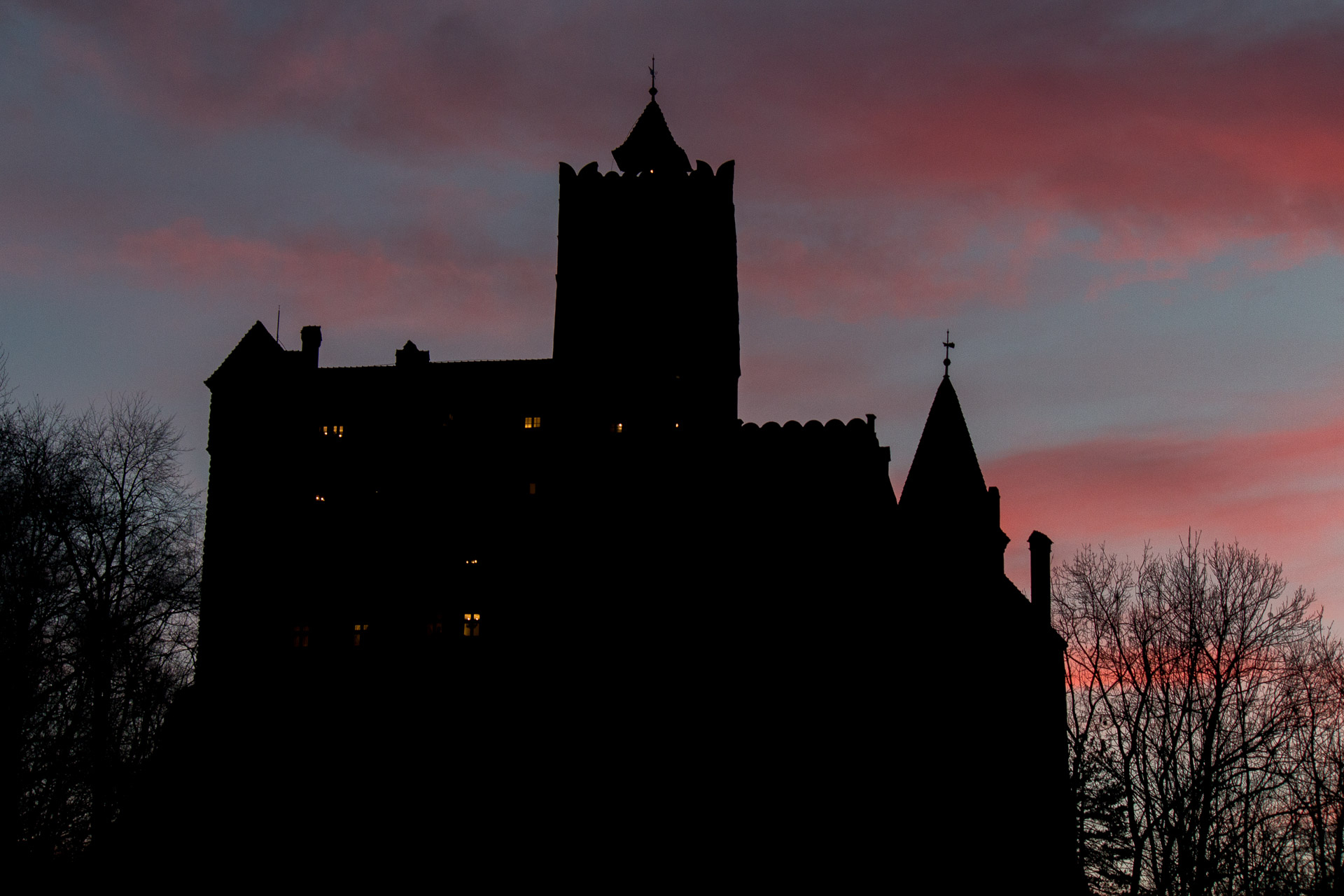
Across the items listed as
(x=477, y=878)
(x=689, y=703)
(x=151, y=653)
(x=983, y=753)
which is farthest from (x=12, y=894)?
(x=983, y=753)

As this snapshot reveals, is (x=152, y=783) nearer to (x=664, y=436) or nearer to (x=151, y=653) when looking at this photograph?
(x=151, y=653)

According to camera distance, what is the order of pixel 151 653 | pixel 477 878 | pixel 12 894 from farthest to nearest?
pixel 477 878
pixel 151 653
pixel 12 894

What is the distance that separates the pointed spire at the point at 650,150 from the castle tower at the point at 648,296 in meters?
0.05

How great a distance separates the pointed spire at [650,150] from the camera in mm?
50281

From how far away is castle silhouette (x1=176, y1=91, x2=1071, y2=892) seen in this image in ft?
138

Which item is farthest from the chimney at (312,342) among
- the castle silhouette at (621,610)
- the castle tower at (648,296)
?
the castle tower at (648,296)

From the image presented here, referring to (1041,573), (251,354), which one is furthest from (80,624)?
(1041,573)

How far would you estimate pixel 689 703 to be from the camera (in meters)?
44.3

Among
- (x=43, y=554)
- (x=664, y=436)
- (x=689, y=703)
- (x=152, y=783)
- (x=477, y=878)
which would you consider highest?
(x=664, y=436)

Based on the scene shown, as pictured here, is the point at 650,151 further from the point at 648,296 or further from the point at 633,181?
the point at 648,296

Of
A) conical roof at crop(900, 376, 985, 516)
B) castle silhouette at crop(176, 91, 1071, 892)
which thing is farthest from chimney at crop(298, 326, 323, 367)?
conical roof at crop(900, 376, 985, 516)

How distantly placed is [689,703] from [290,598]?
15022mm

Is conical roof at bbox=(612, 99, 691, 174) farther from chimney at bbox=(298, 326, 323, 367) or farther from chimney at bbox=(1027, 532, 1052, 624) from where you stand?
chimney at bbox=(1027, 532, 1052, 624)

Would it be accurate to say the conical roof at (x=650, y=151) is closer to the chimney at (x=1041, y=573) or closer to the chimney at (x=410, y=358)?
the chimney at (x=410, y=358)
